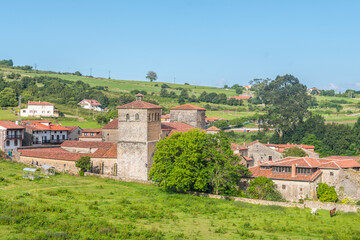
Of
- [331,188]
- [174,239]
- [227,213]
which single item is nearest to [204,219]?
[227,213]

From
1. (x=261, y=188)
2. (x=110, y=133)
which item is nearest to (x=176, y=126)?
(x=110, y=133)

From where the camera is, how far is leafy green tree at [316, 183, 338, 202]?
169 ft

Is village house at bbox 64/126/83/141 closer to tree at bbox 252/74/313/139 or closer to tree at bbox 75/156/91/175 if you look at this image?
tree at bbox 75/156/91/175

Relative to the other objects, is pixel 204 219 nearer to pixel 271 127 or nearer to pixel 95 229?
pixel 95 229

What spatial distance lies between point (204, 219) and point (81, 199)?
40.8ft

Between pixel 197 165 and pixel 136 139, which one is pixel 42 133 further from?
pixel 197 165

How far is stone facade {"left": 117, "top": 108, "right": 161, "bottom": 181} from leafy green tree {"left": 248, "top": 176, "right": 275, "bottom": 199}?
14336 millimetres

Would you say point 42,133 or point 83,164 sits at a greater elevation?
point 42,133

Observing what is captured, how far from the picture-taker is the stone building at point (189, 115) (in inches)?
2904

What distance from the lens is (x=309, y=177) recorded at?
5228cm

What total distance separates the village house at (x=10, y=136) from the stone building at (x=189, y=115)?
25261 millimetres

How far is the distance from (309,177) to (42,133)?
50.0m

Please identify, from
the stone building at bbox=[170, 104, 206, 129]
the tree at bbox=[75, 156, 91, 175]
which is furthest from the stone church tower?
the stone building at bbox=[170, 104, 206, 129]

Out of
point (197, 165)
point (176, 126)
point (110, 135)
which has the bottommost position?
point (197, 165)
